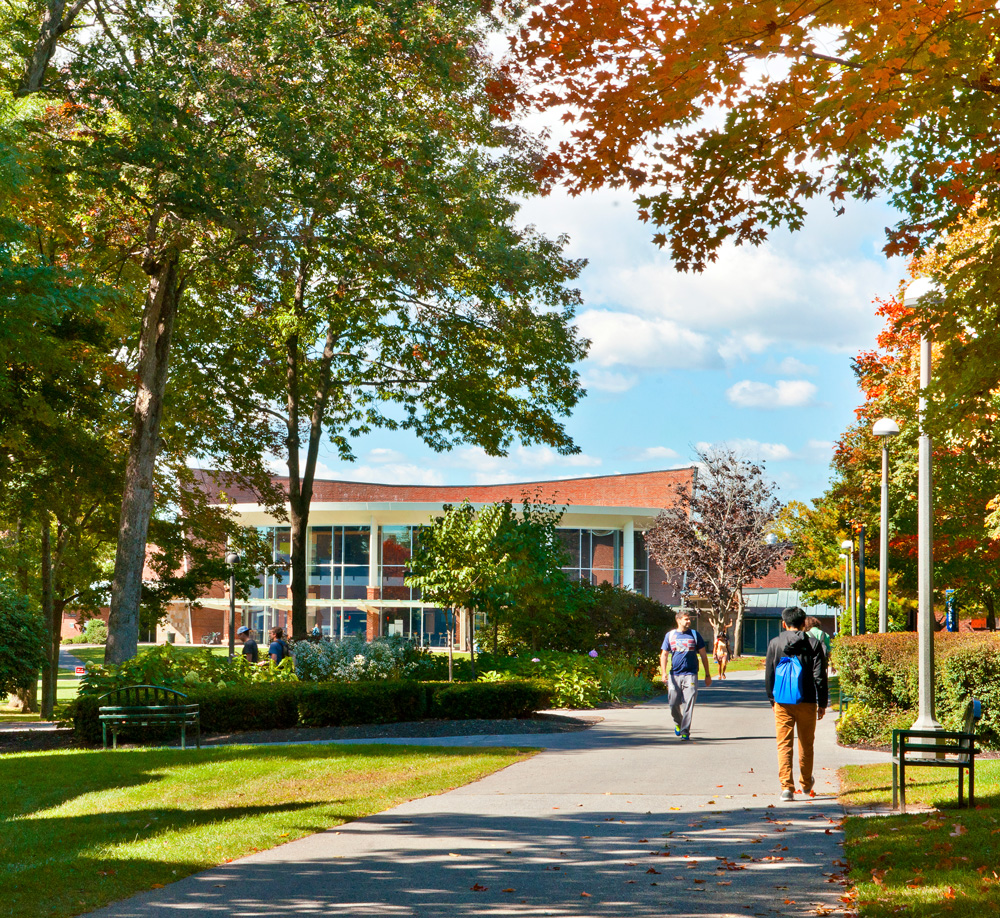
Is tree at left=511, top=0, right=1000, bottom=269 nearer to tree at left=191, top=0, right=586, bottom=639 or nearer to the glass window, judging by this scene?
tree at left=191, top=0, right=586, bottom=639

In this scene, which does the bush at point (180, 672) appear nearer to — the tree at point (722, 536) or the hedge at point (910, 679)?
the hedge at point (910, 679)

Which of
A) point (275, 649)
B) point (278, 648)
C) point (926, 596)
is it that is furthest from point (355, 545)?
point (926, 596)

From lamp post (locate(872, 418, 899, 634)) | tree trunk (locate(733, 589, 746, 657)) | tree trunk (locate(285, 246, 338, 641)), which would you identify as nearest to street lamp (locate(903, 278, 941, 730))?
lamp post (locate(872, 418, 899, 634))

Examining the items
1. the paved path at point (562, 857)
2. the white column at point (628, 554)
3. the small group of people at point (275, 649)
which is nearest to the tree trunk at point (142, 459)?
the small group of people at point (275, 649)

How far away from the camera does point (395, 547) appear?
51.0 metres

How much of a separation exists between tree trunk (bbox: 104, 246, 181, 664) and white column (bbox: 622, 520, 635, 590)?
35.9 metres

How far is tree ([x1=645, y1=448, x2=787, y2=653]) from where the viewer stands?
47656mm

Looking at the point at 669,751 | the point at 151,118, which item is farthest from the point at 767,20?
the point at 151,118

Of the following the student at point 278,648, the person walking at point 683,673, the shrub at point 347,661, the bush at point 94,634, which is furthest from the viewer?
the bush at point 94,634

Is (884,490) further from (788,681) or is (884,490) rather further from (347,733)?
(788,681)

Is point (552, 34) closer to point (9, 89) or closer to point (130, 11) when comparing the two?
point (130, 11)

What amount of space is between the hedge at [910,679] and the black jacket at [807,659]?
11.2 ft

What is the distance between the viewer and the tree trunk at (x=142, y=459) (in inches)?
727

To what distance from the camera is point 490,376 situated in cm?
2472
